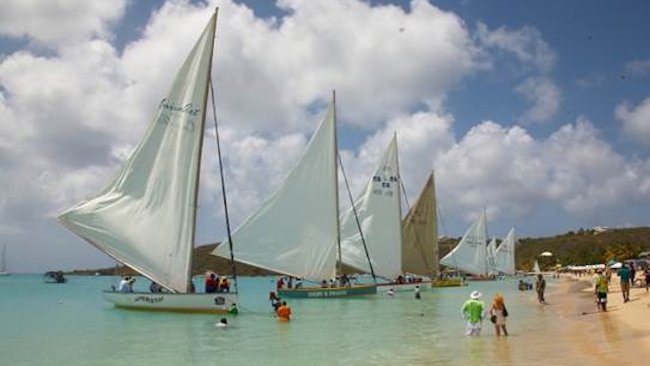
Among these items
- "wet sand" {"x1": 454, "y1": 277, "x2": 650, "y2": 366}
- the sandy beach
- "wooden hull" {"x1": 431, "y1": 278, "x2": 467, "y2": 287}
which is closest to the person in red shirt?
"wet sand" {"x1": 454, "y1": 277, "x2": 650, "y2": 366}

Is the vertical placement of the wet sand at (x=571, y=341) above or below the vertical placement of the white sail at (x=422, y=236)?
below

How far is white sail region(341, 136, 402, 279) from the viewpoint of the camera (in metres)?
51.9

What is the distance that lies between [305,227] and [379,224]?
1197 cm

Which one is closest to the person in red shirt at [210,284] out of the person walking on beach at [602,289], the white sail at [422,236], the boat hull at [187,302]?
the boat hull at [187,302]

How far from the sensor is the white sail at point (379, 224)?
51938mm

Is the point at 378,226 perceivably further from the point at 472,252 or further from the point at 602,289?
the point at 472,252

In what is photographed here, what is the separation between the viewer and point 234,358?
18453 mm

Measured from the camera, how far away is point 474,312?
21.0 metres

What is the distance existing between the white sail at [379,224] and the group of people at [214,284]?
21.8 m

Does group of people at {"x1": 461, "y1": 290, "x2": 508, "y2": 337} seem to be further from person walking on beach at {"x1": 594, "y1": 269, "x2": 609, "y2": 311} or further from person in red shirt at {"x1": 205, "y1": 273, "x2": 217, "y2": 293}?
person in red shirt at {"x1": 205, "y1": 273, "x2": 217, "y2": 293}

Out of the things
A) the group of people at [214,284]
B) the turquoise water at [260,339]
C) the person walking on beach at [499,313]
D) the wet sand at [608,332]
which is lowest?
the turquoise water at [260,339]

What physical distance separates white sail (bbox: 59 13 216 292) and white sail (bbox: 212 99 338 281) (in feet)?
35.9

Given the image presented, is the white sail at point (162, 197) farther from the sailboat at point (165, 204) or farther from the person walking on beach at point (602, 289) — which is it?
the person walking on beach at point (602, 289)

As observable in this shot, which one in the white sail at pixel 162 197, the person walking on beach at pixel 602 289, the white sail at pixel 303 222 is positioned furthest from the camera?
the white sail at pixel 303 222
